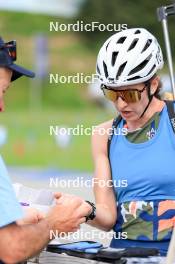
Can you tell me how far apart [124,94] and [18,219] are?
1109mm

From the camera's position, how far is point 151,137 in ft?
16.0

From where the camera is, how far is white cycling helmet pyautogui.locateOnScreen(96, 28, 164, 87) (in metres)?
4.91

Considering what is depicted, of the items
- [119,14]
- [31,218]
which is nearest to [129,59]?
[31,218]

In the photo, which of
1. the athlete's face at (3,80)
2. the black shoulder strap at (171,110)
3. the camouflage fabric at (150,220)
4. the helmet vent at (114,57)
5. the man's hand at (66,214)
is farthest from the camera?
the helmet vent at (114,57)

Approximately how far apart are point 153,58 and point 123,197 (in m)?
0.81

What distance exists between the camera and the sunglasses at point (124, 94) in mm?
4895

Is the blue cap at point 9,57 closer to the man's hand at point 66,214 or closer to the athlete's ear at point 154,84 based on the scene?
the man's hand at point 66,214

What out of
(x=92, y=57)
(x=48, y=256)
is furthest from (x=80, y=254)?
(x=92, y=57)

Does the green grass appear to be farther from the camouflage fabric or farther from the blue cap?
the blue cap

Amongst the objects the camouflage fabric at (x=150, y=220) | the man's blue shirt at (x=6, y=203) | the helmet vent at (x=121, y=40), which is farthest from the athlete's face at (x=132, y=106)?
the man's blue shirt at (x=6, y=203)

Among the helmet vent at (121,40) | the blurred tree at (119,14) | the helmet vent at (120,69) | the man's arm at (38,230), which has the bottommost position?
the man's arm at (38,230)

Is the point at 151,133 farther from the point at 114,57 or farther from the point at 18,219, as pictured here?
the point at 18,219

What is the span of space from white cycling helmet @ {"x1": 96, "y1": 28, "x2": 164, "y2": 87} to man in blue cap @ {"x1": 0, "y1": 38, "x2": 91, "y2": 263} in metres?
0.68

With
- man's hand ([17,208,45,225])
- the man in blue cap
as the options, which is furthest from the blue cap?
man's hand ([17,208,45,225])
